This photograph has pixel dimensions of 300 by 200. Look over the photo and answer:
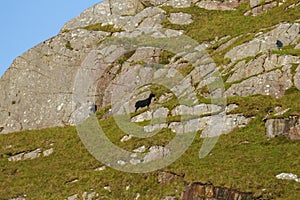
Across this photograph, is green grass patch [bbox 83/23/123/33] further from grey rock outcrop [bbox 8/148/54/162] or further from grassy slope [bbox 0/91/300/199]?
grey rock outcrop [bbox 8/148/54/162]

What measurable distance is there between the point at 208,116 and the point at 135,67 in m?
21.8

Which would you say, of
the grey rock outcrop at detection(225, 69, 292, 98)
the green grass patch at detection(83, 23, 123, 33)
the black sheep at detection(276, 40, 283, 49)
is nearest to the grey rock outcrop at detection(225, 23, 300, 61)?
the black sheep at detection(276, 40, 283, 49)

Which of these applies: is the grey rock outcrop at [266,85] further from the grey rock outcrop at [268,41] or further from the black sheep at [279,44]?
the black sheep at [279,44]

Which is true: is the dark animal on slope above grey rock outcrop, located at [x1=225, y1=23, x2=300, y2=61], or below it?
below

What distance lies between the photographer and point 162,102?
189 ft

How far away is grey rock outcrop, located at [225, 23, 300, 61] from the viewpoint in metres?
58.0

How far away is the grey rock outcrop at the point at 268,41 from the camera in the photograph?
190ft

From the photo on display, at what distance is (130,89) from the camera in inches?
2527

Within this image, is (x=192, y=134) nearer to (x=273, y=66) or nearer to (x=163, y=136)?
(x=163, y=136)

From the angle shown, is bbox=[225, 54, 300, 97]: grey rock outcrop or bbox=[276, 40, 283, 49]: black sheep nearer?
bbox=[225, 54, 300, 97]: grey rock outcrop

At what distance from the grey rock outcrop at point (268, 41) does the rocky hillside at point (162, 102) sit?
15 cm

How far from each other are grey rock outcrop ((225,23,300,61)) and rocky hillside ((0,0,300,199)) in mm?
152

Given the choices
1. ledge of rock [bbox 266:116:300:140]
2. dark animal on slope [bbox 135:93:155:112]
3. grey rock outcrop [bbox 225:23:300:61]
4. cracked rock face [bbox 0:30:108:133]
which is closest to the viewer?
ledge of rock [bbox 266:116:300:140]

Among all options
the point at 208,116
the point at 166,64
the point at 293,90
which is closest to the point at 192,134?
the point at 208,116
